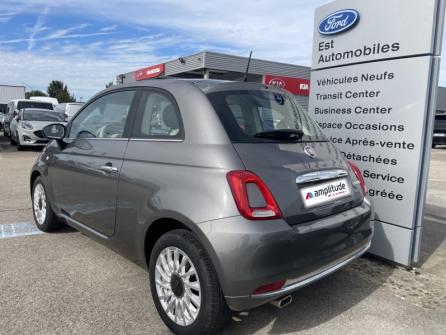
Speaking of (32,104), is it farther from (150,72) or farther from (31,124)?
(150,72)

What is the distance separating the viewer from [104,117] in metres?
3.64

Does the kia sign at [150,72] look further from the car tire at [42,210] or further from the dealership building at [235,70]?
the car tire at [42,210]

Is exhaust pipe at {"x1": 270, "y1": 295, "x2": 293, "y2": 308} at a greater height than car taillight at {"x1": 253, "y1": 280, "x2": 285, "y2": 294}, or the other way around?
car taillight at {"x1": 253, "y1": 280, "x2": 285, "y2": 294}

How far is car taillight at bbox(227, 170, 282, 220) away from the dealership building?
23815 millimetres

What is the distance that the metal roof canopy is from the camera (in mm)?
26906

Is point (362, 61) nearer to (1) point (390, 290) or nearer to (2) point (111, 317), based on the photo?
(1) point (390, 290)

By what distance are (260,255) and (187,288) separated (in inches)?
23.4

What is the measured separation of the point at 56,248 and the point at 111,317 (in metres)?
1.65

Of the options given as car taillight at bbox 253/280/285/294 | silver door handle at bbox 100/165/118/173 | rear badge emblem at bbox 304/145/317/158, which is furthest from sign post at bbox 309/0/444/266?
silver door handle at bbox 100/165/118/173

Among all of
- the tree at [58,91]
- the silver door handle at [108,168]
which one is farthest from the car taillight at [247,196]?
the tree at [58,91]

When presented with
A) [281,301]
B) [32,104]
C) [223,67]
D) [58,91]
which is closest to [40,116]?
[32,104]

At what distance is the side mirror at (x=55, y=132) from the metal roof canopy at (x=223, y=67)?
71.5ft

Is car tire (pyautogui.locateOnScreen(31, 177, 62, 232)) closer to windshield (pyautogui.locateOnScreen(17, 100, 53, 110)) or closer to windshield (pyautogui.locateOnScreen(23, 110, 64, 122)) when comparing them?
windshield (pyautogui.locateOnScreen(23, 110, 64, 122))

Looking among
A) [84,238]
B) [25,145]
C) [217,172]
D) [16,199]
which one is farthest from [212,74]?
[217,172]
